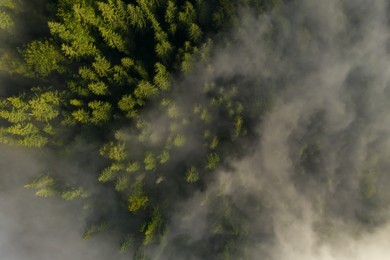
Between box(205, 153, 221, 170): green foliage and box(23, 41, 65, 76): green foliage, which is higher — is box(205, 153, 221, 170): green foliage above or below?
below

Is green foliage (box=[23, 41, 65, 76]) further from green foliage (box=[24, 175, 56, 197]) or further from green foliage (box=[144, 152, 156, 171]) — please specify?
green foliage (box=[144, 152, 156, 171])

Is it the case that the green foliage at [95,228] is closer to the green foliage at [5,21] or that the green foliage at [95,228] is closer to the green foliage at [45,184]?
the green foliage at [45,184]

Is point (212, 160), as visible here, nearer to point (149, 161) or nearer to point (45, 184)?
point (149, 161)

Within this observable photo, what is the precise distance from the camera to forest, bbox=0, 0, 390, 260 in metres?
21.3

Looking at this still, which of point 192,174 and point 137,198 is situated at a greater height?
point 192,174

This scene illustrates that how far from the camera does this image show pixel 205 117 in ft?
70.9

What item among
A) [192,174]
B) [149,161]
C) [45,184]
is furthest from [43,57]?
[192,174]

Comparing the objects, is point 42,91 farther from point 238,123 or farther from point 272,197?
point 272,197

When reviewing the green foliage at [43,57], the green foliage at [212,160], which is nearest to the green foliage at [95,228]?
the green foliage at [212,160]

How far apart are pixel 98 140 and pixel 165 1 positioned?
9800 mm

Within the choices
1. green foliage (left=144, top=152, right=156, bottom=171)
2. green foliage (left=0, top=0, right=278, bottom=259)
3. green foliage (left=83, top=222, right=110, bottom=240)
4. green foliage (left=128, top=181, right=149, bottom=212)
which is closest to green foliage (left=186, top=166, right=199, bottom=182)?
green foliage (left=0, top=0, right=278, bottom=259)

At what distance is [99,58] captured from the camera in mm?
20688

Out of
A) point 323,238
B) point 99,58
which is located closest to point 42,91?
point 99,58

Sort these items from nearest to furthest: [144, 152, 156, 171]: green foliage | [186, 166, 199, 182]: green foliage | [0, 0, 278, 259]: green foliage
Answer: [0, 0, 278, 259]: green foliage, [144, 152, 156, 171]: green foliage, [186, 166, 199, 182]: green foliage
